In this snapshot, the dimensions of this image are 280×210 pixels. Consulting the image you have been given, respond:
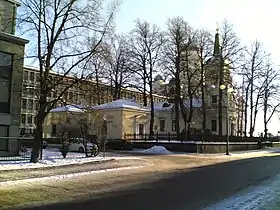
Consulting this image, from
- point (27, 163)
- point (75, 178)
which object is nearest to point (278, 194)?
→ point (75, 178)

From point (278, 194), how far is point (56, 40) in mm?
14535

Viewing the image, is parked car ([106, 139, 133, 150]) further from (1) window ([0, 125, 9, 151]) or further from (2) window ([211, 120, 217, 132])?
(2) window ([211, 120, 217, 132])

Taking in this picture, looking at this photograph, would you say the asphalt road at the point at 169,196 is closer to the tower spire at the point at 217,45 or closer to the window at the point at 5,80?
the window at the point at 5,80

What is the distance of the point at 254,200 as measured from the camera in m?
11.6

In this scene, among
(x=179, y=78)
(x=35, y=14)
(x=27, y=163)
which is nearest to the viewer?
(x=27, y=163)

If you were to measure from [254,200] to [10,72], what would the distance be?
1899 cm

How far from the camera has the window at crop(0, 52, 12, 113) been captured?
25.3m

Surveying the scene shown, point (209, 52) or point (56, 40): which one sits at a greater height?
point (209, 52)

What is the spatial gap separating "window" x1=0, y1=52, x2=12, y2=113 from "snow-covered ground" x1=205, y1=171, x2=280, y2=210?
658 inches

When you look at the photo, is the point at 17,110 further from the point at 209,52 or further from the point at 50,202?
the point at 209,52

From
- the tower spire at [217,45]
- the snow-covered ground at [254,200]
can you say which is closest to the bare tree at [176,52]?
the tower spire at [217,45]

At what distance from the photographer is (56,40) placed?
22.2 m

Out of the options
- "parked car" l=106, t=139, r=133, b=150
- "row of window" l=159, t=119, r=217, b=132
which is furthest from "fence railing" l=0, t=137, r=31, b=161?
"row of window" l=159, t=119, r=217, b=132

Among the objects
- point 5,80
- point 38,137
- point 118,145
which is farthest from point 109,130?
point 38,137
